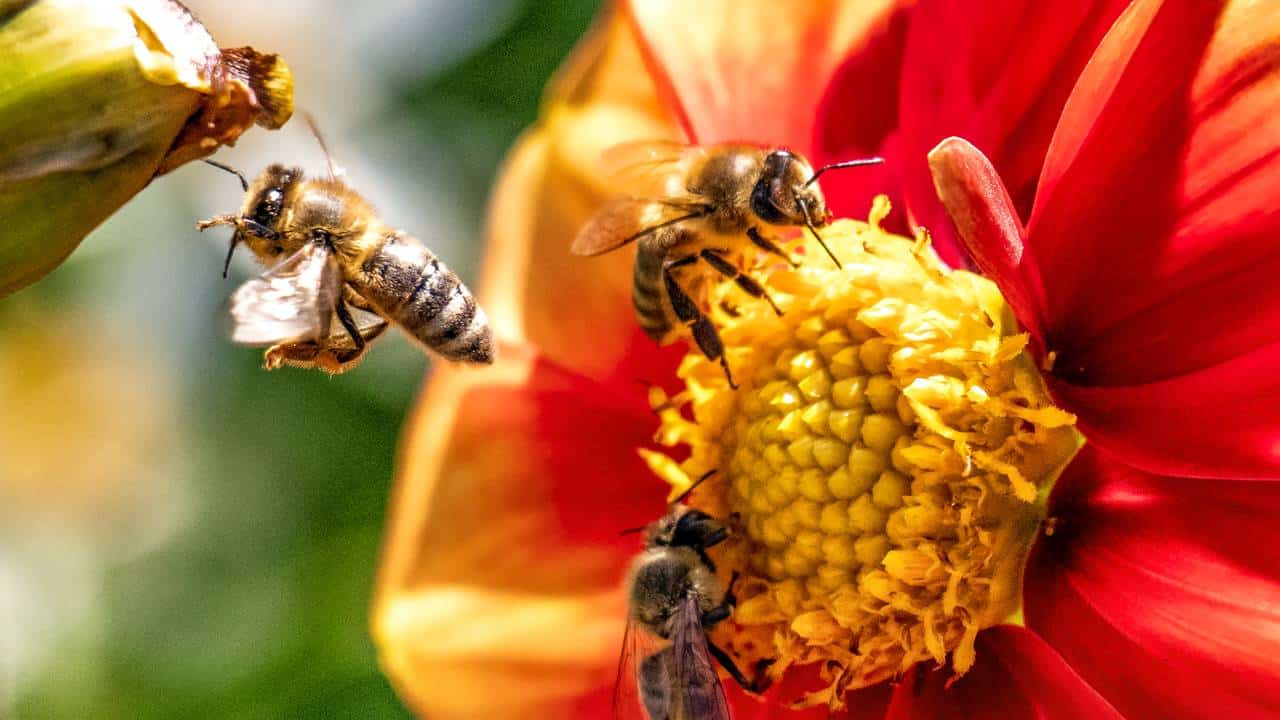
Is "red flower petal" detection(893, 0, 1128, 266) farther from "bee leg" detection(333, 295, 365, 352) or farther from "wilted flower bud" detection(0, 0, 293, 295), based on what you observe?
"wilted flower bud" detection(0, 0, 293, 295)

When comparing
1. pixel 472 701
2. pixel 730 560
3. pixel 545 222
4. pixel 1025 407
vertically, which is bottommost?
pixel 472 701

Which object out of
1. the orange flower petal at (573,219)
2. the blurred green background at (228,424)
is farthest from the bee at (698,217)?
the blurred green background at (228,424)

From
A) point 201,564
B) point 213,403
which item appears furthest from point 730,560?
point 213,403

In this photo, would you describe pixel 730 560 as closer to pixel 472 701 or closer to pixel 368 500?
pixel 472 701

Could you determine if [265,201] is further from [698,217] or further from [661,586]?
[661,586]

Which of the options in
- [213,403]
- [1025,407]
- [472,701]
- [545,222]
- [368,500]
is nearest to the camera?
[1025,407]

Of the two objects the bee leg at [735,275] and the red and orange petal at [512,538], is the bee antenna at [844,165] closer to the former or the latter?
the bee leg at [735,275]

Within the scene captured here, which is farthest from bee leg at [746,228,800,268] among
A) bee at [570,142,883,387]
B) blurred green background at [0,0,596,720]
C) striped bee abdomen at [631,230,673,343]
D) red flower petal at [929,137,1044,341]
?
blurred green background at [0,0,596,720]
